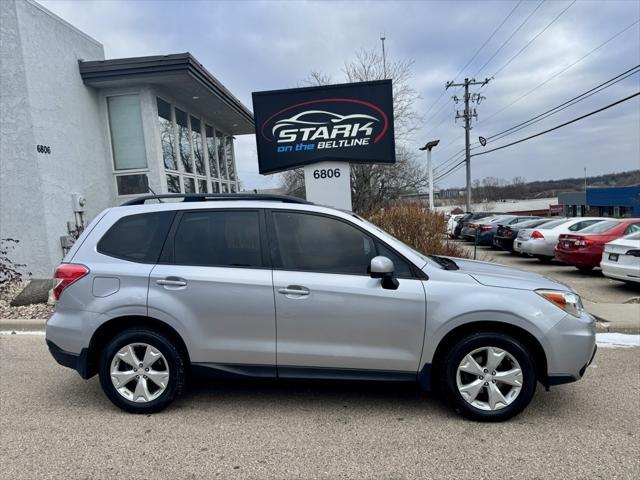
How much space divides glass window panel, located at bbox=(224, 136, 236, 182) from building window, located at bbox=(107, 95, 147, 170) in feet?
23.5

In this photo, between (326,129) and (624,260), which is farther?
(326,129)

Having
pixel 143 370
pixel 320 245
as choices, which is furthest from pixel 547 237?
pixel 143 370

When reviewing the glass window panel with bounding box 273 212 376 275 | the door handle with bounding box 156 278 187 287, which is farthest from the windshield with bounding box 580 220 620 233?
the door handle with bounding box 156 278 187 287

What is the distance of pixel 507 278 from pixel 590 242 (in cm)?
771

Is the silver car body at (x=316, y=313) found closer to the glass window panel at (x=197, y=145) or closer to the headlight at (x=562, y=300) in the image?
the headlight at (x=562, y=300)

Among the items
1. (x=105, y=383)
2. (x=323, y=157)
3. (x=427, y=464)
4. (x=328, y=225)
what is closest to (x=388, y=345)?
(x=427, y=464)

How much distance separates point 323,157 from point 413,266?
18.6 feet

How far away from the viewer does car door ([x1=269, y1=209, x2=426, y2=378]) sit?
127 inches

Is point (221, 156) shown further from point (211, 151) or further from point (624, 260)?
point (624, 260)

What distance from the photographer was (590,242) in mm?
9547

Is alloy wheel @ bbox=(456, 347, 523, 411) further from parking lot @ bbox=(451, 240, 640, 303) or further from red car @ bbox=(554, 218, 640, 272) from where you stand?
red car @ bbox=(554, 218, 640, 272)

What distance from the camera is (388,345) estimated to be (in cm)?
325

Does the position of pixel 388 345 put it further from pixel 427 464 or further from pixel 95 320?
pixel 95 320

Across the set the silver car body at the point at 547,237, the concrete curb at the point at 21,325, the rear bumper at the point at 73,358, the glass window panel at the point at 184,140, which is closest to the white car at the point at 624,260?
the silver car body at the point at 547,237
